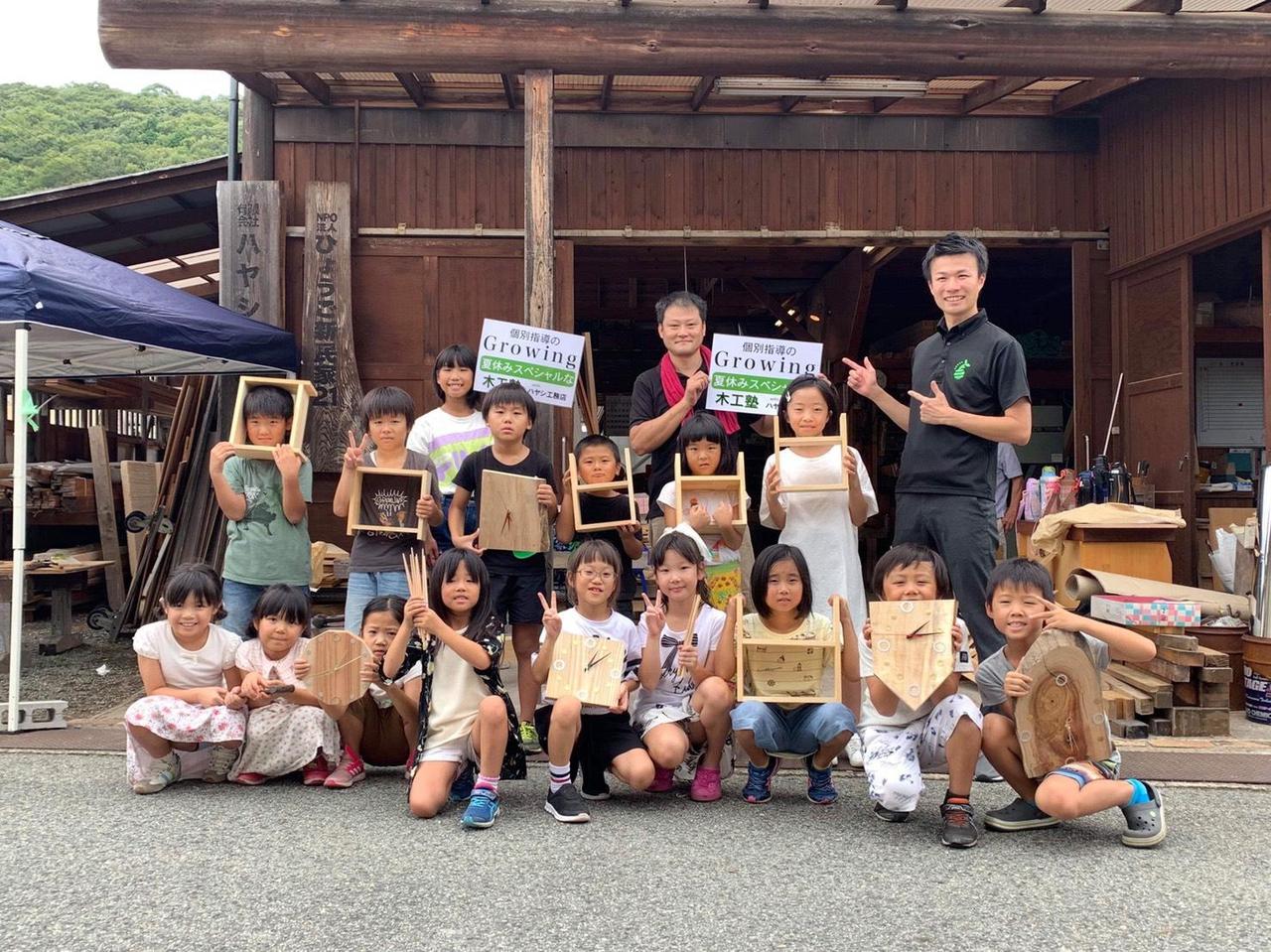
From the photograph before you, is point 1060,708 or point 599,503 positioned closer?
point 1060,708

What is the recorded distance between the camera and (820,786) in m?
3.65

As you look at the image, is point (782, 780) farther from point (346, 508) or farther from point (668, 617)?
point (346, 508)

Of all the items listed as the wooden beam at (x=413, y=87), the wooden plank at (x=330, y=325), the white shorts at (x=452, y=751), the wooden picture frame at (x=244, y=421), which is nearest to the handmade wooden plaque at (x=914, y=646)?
the white shorts at (x=452, y=751)

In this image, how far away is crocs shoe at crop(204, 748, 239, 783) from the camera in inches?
154

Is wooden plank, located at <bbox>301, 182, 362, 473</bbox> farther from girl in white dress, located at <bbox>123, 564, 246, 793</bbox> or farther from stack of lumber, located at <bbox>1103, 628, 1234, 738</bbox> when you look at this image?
stack of lumber, located at <bbox>1103, 628, 1234, 738</bbox>

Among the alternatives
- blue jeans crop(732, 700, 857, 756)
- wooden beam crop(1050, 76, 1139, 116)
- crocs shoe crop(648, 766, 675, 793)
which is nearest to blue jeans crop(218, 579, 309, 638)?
crocs shoe crop(648, 766, 675, 793)

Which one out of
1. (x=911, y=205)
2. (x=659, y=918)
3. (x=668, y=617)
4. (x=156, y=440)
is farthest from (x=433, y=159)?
(x=156, y=440)

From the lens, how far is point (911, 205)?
7387mm

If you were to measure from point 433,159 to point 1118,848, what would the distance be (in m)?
6.14

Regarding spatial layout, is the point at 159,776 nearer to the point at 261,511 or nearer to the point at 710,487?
the point at 261,511

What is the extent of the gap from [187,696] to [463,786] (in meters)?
1.13

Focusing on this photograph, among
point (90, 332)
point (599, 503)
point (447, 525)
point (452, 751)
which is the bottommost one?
point (452, 751)

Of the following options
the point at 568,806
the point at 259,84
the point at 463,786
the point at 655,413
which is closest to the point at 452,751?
the point at 463,786

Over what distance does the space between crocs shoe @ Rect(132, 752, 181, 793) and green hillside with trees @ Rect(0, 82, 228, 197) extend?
23458mm
